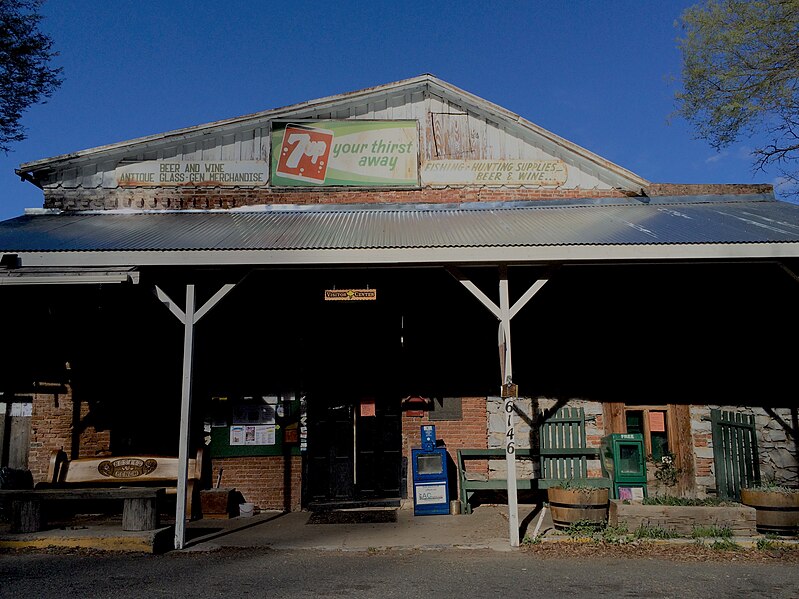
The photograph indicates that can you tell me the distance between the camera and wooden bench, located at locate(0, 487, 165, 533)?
24.8ft

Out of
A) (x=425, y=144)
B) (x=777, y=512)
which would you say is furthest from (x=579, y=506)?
(x=425, y=144)

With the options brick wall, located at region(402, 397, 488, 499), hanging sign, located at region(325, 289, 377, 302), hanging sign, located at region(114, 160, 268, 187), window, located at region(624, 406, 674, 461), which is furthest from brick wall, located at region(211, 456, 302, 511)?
window, located at region(624, 406, 674, 461)

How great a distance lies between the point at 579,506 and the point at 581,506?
0.08ft

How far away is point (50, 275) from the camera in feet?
25.3

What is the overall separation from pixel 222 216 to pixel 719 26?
13.0m

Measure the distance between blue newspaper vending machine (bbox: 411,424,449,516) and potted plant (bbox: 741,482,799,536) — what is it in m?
4.07

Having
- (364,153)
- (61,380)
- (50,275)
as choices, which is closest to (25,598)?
(50,275)

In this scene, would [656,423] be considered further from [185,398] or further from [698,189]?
[185,398]

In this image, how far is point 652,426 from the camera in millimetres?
10195

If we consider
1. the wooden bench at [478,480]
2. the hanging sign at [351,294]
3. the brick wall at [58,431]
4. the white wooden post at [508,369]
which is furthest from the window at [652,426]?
the brick wall at [58,431]

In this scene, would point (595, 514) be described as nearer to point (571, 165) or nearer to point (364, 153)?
point (571, 165)

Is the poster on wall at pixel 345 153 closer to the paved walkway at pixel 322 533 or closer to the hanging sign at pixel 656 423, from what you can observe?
the hanging sign at pixel 656 423

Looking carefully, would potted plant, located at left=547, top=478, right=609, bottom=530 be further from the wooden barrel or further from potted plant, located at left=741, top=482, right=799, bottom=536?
potted plant, located at left=741, top=482, right=799, bottom=536

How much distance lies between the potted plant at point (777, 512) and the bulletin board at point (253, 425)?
21.1 ft
